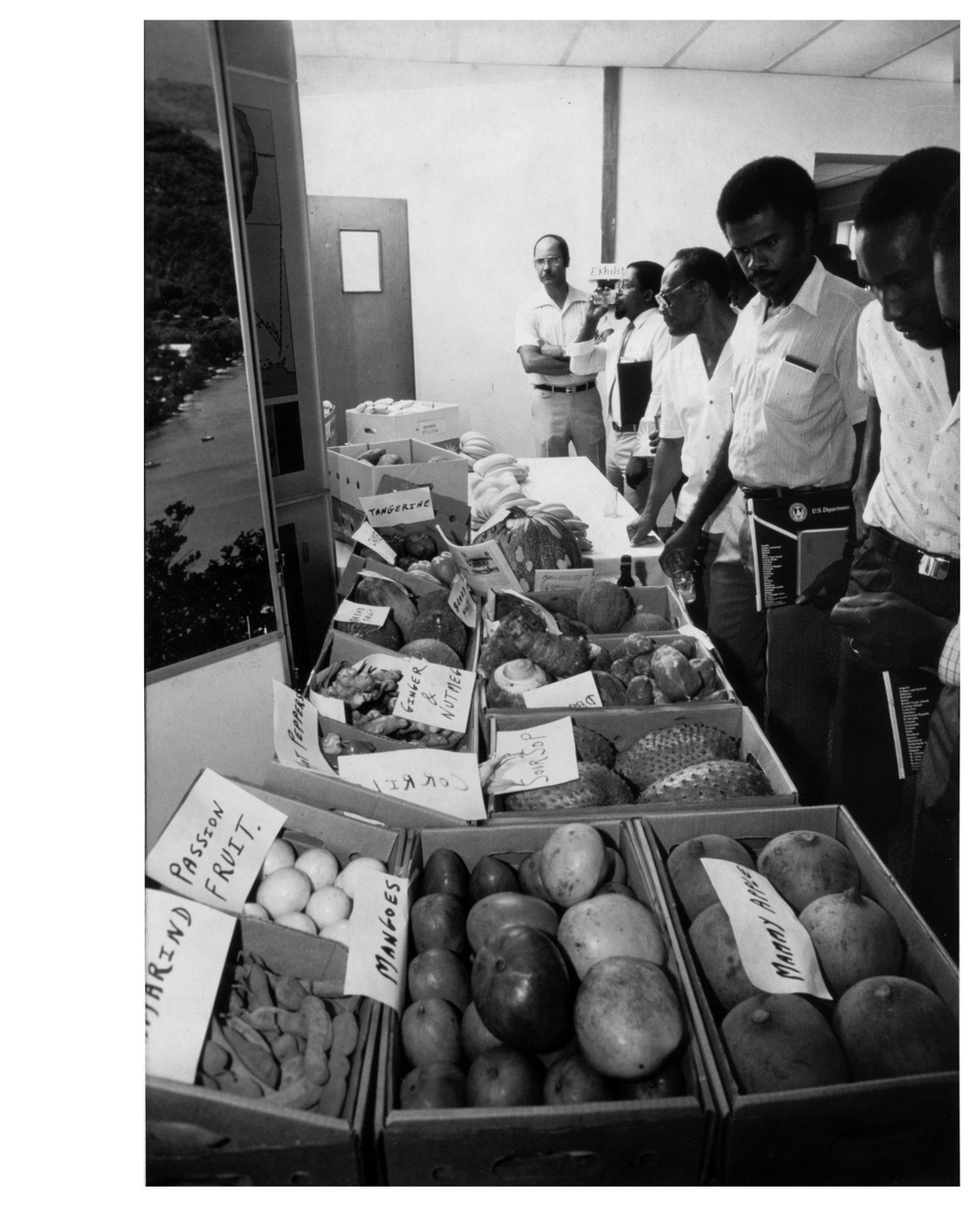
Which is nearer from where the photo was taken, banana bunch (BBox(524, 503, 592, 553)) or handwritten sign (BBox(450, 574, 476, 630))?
handwritten sign (BBox(450, 574, 476, 630))

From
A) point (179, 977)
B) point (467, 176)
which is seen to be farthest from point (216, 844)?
point (467, 176)

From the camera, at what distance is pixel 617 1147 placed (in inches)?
35.9

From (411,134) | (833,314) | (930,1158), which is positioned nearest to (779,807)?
(930,1158)

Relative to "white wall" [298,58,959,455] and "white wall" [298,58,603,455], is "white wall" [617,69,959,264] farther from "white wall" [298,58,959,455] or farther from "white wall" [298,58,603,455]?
"white wall" [298,58,603,455]

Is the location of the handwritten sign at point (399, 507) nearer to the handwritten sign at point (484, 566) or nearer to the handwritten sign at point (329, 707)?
the handwritten sign at point (484, 566)

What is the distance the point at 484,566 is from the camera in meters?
2.66

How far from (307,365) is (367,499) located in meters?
0.56

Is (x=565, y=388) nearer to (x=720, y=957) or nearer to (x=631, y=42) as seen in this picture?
(x=631, y=42)

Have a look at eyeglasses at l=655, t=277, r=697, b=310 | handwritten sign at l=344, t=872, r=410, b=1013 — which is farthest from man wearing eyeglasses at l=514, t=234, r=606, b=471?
handwritten sign at l=344, t=872, r=410, b=1013

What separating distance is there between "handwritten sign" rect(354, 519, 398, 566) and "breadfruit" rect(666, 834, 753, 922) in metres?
1.45

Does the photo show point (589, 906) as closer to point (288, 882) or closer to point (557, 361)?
point (288, 882)

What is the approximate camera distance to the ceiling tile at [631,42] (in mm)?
1335

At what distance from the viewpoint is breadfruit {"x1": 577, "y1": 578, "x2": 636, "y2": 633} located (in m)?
2.33

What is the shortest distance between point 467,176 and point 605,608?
158 centimetres
